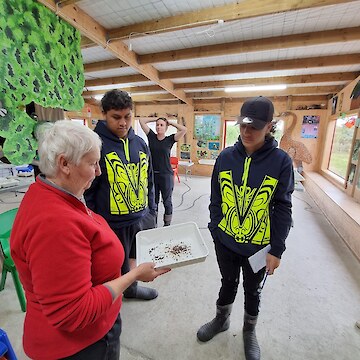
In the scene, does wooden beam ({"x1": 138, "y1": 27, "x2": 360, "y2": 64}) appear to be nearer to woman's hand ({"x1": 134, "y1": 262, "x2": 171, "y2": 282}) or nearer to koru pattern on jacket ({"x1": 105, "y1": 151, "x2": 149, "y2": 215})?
koru pattern on jacket ({"x1": 105, "y1": 151, "x2": 149, "y2": 215})

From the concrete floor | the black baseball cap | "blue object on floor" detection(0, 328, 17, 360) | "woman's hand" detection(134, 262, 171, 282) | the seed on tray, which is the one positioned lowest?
the concrete floor

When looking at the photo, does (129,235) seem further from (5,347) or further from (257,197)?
(257,197)

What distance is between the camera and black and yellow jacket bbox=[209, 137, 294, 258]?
1.04m

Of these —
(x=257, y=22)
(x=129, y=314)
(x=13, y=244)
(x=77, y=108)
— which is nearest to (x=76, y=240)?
(x=13, y=244)

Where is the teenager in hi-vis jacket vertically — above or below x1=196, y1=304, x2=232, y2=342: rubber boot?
above

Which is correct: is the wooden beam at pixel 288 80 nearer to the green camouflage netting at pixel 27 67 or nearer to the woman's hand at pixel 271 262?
the green camouflage netting at pixel 27 67

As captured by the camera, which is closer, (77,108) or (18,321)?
(18,321)

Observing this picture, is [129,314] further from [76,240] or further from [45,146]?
[45,146]

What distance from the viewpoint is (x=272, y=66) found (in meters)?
3.25

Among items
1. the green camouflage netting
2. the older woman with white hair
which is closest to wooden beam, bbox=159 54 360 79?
the green camouflage netting

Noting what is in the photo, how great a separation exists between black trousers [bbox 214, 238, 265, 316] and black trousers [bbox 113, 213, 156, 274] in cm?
52

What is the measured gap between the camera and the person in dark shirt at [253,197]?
1038 millimetres

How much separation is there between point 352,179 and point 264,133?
3.22 m

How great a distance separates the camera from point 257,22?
2.17 m
